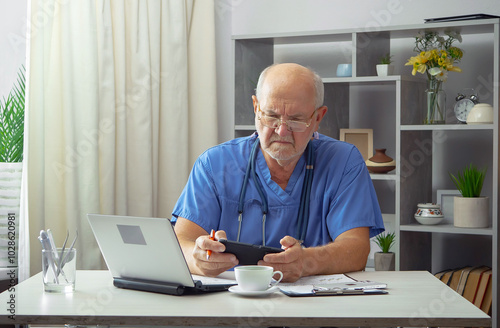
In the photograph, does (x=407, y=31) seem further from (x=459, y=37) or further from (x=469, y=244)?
(x=469, y=244)

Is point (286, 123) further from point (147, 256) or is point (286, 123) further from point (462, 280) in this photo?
point (462, 280)

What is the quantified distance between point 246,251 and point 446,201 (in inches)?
72.2

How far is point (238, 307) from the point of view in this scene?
4.50 ft

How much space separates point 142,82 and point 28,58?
650 mm

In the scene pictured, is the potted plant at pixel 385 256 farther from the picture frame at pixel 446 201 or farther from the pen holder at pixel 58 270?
the pen holder at pixel 58 270

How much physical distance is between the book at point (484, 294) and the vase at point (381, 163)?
66cm

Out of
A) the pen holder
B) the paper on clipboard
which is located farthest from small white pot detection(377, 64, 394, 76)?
the pen holder

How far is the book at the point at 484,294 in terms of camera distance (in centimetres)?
286

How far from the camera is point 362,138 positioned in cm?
326

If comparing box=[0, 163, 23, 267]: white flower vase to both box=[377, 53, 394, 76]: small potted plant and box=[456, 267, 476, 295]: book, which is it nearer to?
box=[377, 53, 394, 76]: small potted plant

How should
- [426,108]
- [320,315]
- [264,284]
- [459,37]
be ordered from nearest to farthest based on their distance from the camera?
[320,315], [264,284], [459,37], [426,108]

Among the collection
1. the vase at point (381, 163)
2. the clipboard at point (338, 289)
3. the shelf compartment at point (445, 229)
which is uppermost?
the vase at point (381, 163)

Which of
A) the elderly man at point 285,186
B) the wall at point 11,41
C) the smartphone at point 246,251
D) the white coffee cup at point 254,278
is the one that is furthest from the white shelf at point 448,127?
the wall at point 11,41

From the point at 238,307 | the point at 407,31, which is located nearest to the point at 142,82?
the point at 407,31
